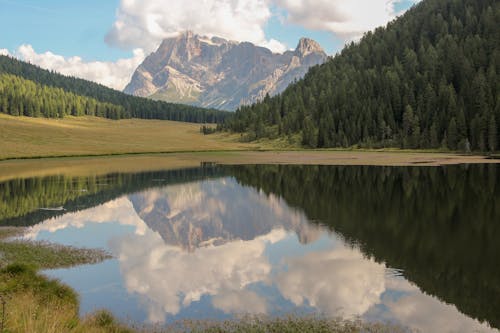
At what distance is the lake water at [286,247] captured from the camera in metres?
21.9

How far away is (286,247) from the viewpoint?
34312 mm

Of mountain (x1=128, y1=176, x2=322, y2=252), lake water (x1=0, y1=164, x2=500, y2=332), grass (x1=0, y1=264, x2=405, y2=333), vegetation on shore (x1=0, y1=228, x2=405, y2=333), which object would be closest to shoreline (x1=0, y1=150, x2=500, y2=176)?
lake water (x1=0, y1=164, x2=500, y2=332)

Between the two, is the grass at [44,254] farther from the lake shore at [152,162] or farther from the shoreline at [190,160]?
the shoreline at [190,160]

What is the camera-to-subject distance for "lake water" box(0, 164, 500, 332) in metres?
21.9

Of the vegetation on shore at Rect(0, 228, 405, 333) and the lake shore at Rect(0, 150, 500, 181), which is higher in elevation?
the lake shore at Rect(0, 150, 500, 181)

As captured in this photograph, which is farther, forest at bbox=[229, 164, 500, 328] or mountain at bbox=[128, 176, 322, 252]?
mountain at bbox=[128, 176, 322, 252]

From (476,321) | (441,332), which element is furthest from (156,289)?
(476,321)

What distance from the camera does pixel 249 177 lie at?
85188mm

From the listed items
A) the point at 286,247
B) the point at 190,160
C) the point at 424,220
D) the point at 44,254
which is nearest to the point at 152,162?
the point at 190,160

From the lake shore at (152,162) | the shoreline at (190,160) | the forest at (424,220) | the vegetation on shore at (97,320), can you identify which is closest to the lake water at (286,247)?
the forest at (424,220)

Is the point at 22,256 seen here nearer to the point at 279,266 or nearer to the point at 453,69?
the point at 279,266

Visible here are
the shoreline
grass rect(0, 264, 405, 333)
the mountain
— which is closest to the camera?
grass rect(0, 264, 405, 333)

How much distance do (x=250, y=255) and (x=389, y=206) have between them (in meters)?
21.4

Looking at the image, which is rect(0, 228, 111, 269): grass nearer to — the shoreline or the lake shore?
the lake shore
